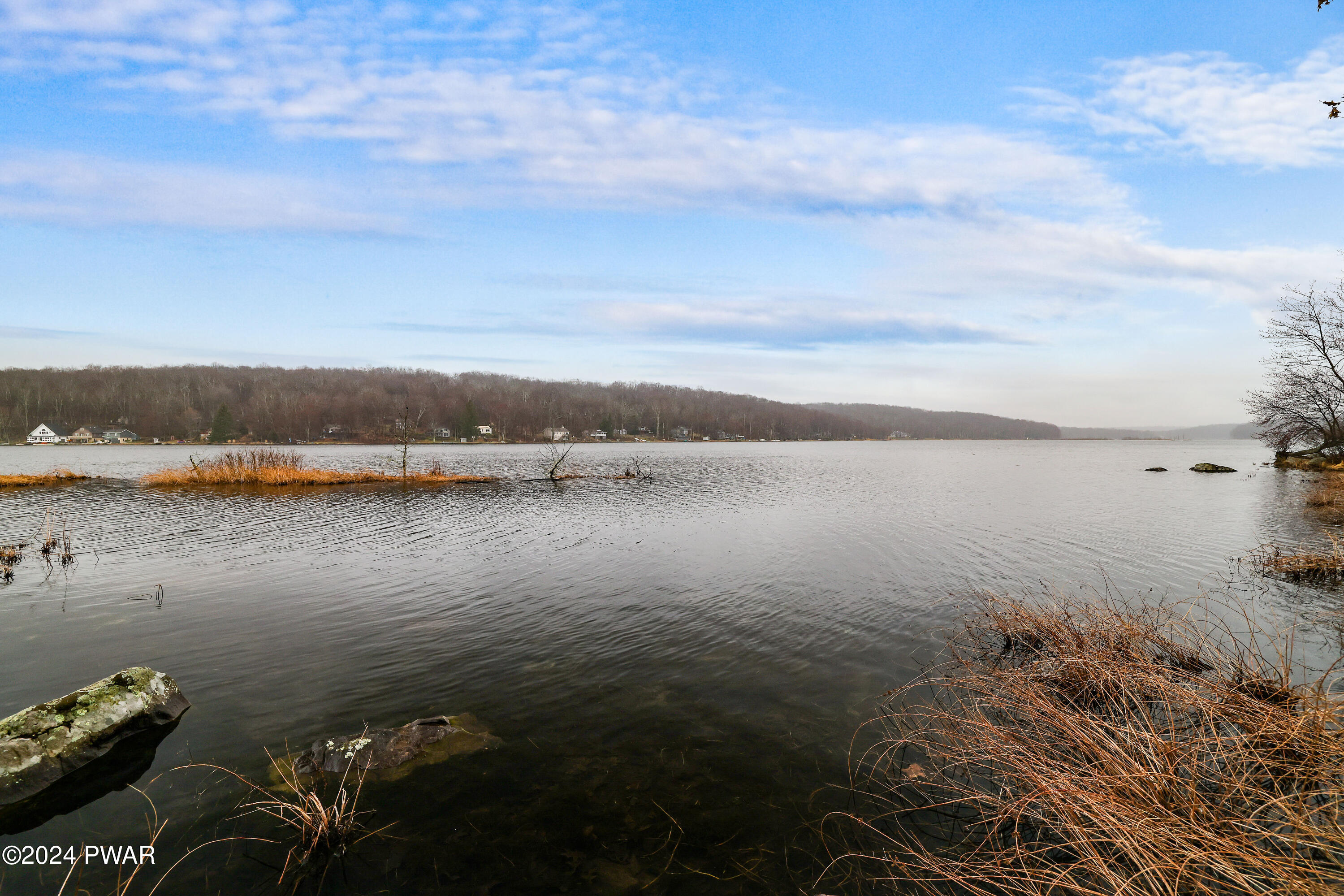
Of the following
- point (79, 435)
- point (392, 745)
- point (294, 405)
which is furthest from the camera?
point (294, 405)

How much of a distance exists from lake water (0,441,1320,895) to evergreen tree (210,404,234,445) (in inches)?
4021

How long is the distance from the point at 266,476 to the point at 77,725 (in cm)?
3510

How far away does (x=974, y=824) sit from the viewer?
5.40 meters

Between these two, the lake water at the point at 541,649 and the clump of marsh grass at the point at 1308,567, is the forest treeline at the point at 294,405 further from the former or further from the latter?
the clump of marsh grass at the point at 1308,567

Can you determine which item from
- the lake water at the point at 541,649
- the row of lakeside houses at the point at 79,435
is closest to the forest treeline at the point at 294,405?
the row of lakeside houses at the point at 79,435

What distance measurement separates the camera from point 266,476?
36.0 metres

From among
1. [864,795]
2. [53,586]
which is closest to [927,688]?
[864,795]

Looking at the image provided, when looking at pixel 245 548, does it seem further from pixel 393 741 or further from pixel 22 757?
pixel 393 741

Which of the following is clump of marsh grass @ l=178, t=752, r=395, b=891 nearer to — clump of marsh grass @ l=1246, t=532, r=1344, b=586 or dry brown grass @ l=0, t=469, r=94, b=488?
clump of marsh grass @ l=1246, t=532, r=1344, b=586

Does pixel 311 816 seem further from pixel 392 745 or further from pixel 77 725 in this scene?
pixel 77 725

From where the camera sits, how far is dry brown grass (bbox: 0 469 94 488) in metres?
34.2

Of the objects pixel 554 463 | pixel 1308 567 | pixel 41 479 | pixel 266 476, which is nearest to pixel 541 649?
pixel 1308 567

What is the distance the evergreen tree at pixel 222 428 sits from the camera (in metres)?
114

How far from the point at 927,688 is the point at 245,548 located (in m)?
19.5
